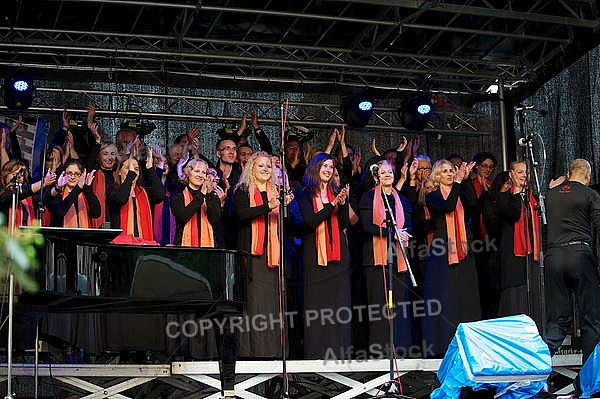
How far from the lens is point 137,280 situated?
5.48 meters

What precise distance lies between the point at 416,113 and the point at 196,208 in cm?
344

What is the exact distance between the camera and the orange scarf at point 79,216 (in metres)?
7.16

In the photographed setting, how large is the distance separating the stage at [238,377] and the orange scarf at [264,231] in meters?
0.85

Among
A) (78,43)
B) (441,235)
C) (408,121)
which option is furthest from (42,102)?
(441,235)

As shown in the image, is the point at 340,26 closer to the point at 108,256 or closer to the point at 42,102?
the point at 42,102

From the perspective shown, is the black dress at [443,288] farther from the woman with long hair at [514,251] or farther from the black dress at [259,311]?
the black dress at [259,311]

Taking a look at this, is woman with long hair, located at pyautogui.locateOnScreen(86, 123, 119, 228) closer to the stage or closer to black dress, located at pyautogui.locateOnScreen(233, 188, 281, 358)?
black dress, located at pyautogui.locateOnScreen(233, 188, 281, 358)

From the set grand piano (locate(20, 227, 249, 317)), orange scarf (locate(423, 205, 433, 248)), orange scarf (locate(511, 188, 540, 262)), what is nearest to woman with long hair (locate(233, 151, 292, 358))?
grand piano (locate(20, 227, 249, 317))

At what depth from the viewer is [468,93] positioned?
1040 cm

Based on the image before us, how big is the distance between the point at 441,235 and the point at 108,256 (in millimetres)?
3250

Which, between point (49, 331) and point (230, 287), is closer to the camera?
point (230, 287)

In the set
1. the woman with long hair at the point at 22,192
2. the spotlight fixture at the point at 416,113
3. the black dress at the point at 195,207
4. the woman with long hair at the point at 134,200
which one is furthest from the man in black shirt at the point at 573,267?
the woman with long hair at the point at 22,192

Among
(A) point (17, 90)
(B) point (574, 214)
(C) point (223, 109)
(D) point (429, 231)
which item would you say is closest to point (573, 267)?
(B) point (574, 214)

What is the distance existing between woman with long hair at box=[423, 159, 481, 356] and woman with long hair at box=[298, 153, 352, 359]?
31.6 inches
